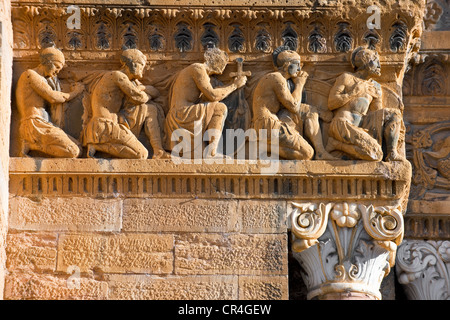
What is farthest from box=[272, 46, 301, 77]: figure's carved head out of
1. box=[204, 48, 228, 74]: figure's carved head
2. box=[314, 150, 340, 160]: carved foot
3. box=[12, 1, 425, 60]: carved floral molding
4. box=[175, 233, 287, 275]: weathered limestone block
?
box=[175, 233, 287, 275]: weathered limestone block

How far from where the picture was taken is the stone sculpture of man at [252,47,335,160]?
1109 centimetres

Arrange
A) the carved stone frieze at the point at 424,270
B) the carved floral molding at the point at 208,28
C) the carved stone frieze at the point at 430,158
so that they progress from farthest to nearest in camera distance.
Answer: the carved stone frieze at the point at 430,158 → the carved stone frieze at the point at 424,270 → the carved floral molding at the point at 208,28

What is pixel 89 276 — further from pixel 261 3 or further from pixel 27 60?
pixel 261 3

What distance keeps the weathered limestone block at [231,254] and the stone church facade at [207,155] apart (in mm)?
11

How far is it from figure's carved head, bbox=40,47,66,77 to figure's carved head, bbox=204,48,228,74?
1.13 metres

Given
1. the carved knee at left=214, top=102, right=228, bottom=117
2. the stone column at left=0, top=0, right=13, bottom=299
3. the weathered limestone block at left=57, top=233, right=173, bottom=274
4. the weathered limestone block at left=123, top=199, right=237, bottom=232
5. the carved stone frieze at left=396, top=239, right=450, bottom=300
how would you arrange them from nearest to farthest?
the stone column at left=0, top=0, right=13, bottom=299
the weathered limestone block at left=57, top=233, right=173, bottom=274
the weathered limestone block at left=123, top=199, right=237, bottom=232
the carved knee at left=214, top=102, right=228, bottom=117
the carved stone frieze at left=396, top=239, right=450, bottom=300

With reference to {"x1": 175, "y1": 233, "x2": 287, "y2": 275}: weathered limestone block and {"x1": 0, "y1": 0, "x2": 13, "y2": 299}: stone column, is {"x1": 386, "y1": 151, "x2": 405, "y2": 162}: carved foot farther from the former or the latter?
{"x1": 0, "y1": 0, "x2": 13, "y2": 299}: stone column

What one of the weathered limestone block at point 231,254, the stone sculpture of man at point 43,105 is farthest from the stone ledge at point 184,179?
the weathered limestone block at point 231,254

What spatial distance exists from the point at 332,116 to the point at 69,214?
2.17m

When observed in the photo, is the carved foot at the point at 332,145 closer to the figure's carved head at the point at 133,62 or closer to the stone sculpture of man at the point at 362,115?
the stone sculpture of man at the point at 362,115

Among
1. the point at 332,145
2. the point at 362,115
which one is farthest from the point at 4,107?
the point at 362,115

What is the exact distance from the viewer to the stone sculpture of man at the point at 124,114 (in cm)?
1107

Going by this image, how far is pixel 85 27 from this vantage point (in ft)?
37.3

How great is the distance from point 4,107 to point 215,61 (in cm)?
167
